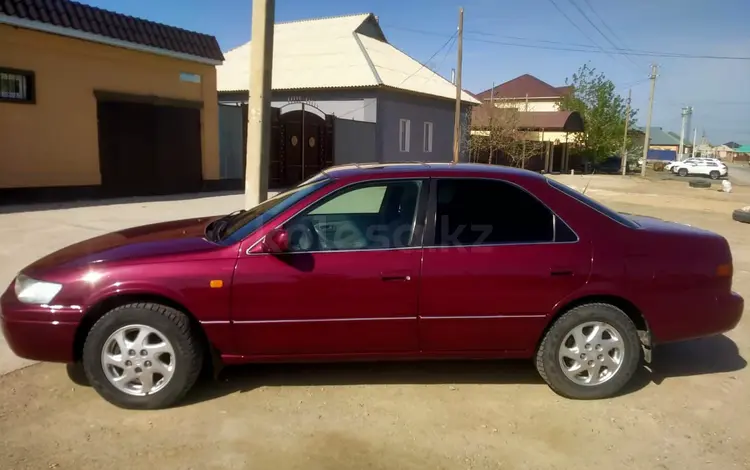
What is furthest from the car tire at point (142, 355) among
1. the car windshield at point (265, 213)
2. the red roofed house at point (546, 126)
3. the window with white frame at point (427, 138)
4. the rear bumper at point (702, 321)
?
the red roofed house at point (546, 126)

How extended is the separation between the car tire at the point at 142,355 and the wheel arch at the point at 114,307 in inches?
1.6

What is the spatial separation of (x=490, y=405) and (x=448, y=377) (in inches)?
19.0

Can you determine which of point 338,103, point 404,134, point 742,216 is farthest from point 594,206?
point 404,134

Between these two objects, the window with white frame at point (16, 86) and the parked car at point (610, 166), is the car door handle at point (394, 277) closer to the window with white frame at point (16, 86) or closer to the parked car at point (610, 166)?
the window with white frame at point (16, 86)

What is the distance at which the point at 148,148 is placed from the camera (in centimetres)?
1452

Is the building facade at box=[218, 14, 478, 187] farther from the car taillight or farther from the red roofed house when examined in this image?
the car taillight

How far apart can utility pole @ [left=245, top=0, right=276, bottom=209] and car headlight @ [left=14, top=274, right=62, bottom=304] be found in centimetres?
315

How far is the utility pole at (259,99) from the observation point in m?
6.57

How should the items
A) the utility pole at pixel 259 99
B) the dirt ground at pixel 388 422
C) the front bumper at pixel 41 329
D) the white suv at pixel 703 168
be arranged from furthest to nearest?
the white suv at pixel 703 168
the utility pole at pixel 259 99
the front bumper at pixel 41 329
the dirt ground at pixel 388 422

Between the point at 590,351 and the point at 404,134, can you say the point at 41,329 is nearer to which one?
the point at 590,351

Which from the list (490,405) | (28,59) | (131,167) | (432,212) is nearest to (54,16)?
(28,59)

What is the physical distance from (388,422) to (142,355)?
158 centimetres

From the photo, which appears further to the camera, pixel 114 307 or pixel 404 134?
Answer: pixel 404 134

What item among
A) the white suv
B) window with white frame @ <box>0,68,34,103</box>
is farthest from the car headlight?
the white suv
